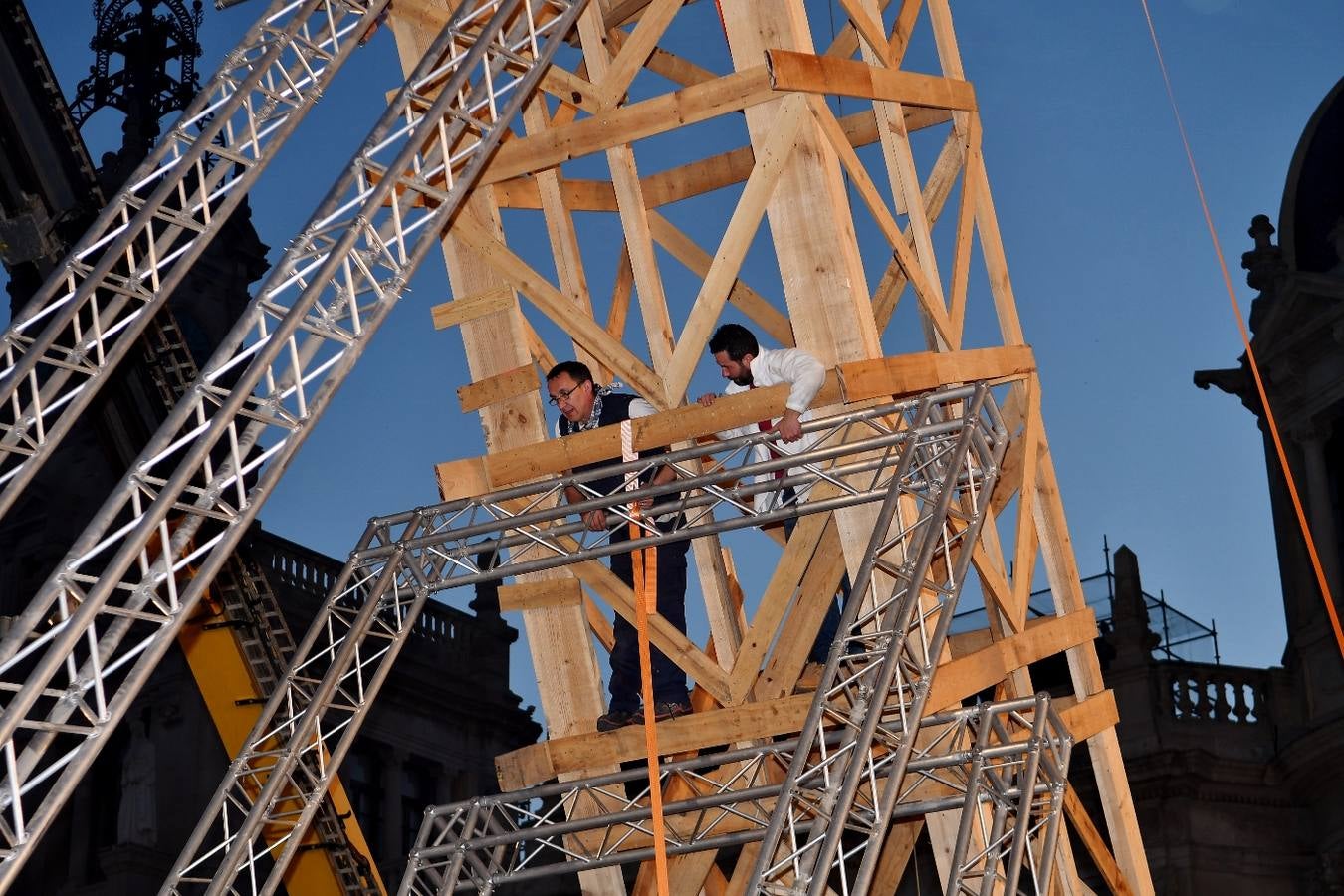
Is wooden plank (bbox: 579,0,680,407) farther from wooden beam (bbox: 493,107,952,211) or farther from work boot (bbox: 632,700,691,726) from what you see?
work boot (bbox: 632,700,691,726)

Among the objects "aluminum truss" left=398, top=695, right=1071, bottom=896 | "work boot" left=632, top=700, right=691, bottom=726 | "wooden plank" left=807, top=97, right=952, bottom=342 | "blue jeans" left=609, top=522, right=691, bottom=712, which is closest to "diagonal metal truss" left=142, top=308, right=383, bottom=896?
"aluminum truss" left=398, top=695, right=1071, bottom=896

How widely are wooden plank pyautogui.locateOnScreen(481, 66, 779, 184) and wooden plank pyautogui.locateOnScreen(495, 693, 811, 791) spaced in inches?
132

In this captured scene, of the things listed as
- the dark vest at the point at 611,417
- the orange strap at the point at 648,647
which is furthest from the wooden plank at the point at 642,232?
the orange strap at the point at 648,647

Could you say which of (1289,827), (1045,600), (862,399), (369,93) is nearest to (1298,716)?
(1289,827)

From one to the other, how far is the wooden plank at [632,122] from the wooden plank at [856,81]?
0.18 m

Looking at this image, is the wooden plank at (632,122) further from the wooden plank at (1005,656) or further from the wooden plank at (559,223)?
the wooden plank at (1005,656)

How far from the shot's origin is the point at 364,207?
1038 cm

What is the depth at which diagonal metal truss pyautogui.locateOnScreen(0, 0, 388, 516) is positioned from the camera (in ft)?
34.3

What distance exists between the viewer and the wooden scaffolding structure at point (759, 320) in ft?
36.8

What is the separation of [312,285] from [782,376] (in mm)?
2715

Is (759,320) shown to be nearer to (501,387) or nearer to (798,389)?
(501,387)

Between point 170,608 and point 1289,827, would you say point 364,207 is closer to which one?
point 170,608

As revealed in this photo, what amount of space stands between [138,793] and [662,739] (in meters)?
17.5

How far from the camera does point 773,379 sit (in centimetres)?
1140
